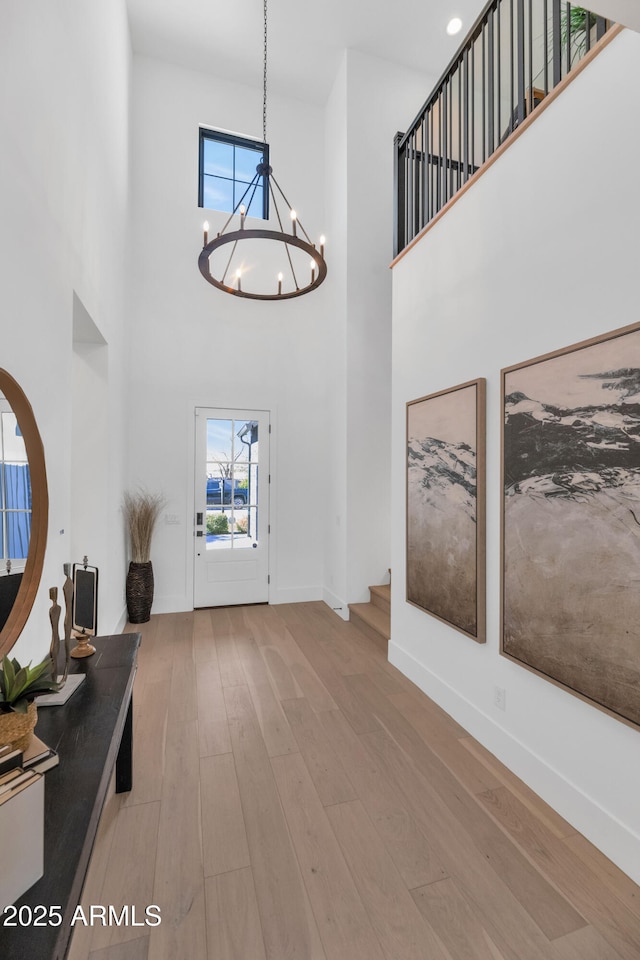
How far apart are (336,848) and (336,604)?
10.0ft

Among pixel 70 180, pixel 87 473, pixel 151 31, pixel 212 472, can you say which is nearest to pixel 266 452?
pixel 212 472

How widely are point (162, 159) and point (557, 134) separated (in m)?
4.40

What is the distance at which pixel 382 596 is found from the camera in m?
4.40

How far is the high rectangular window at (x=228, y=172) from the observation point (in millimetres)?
5172

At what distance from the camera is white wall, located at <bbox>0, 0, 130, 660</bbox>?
1.71 metres

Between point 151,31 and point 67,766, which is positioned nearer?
point 67,766

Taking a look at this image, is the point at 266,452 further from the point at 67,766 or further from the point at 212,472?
the point at 67,766

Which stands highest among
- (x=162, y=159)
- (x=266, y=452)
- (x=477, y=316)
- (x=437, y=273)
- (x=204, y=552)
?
(x=162, y=159)

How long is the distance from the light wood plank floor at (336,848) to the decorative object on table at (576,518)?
2.15 ft

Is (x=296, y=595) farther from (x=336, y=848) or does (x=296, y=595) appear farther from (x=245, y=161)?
(x=245, y=161)

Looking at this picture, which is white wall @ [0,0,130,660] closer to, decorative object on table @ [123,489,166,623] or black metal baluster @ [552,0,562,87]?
decorative object on table @ [123,489,166,623]

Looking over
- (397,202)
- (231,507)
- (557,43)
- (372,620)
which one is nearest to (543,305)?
(557,43)

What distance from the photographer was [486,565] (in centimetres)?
251

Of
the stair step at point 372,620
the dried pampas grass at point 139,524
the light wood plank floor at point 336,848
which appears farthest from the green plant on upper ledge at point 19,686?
the dried pampas grass at point 139,524
